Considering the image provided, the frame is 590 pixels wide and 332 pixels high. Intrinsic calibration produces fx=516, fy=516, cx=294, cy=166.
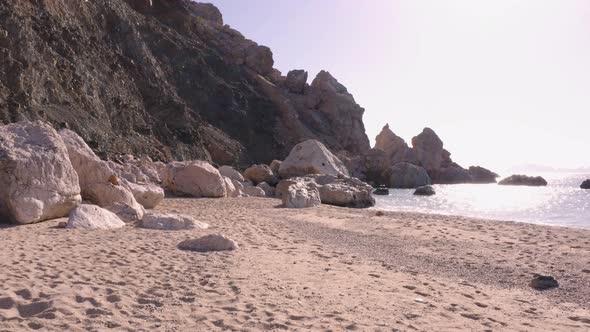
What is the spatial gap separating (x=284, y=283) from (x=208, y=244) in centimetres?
252

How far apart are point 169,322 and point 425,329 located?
259cm

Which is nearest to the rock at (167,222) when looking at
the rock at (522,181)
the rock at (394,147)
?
the rock at (394,147)

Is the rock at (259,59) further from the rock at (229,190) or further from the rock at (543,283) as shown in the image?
the rock at (543,283)

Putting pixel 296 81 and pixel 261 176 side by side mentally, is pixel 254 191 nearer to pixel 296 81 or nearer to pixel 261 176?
pixel 261 176

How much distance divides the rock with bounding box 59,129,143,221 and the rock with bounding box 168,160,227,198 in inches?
289

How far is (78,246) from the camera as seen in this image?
8469 mm

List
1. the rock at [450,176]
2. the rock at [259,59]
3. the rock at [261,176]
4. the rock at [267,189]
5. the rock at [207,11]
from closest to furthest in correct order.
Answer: the rock at [267,189] < the rock at [261,176] < the rock at [259,59] < the rock at [450,176] < the rock at [207,11]

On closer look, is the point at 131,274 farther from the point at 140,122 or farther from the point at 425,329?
the point at 140,122

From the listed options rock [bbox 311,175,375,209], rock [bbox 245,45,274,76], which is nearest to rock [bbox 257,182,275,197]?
rock [bbox 311,175,375,209]

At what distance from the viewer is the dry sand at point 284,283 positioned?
5297 mm

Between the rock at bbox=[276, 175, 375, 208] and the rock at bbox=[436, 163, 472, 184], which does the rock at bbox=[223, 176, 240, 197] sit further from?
the rock at bbox=[436, 163, 472, 184]

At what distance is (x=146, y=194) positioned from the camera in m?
15.6

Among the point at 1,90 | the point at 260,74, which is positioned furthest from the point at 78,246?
the point at 260,74

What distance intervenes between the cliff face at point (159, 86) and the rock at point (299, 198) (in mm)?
12726
